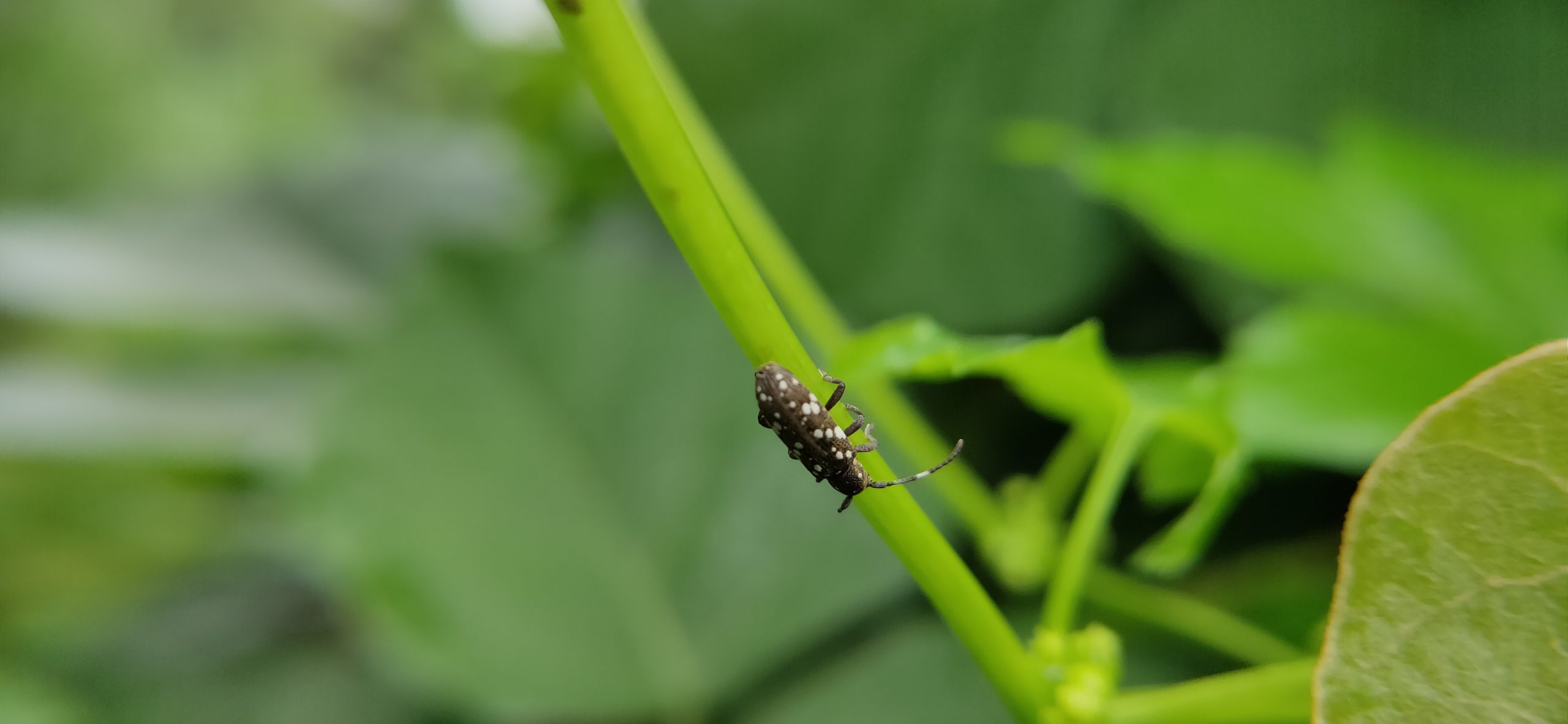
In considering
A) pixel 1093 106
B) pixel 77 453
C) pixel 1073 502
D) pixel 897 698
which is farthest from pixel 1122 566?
pixel 77 453

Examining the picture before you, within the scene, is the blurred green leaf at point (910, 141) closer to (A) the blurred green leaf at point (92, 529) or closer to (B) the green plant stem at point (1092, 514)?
(B) the green plant stem at point (1092, 514)

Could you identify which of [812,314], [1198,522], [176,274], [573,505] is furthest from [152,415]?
[1198,522]

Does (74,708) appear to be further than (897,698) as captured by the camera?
Yes

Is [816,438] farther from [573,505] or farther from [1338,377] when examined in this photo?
[573,505]

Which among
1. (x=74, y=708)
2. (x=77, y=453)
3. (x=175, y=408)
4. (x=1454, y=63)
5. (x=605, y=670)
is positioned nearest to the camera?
(x=1454, y=63)

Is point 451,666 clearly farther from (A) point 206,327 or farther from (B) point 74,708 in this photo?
(A) point 206,327

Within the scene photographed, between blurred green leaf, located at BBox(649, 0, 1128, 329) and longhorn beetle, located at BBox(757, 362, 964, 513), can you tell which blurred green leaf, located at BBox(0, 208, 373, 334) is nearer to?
blurred green leaf, located at BBox(649, 0, 1128, 329)
